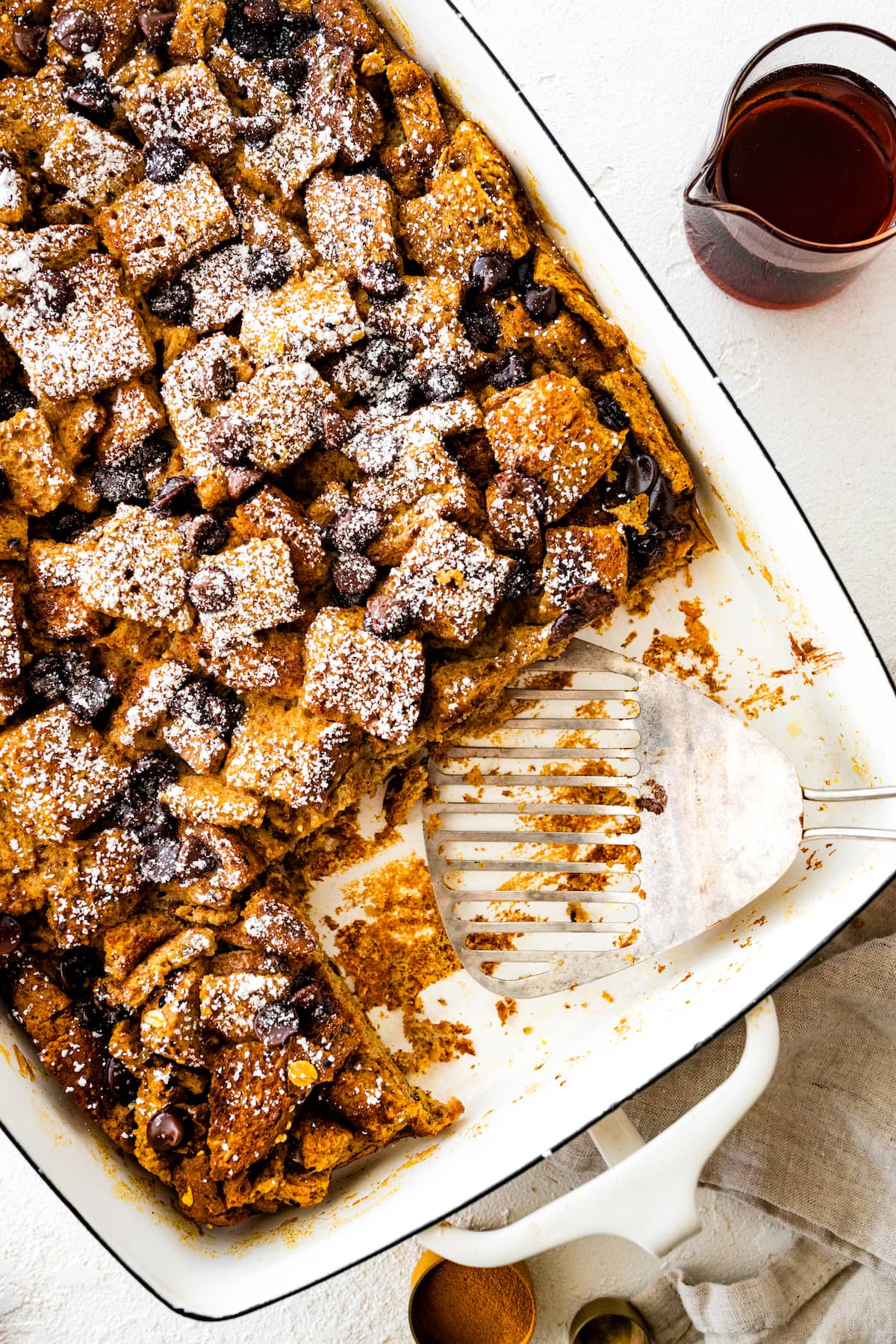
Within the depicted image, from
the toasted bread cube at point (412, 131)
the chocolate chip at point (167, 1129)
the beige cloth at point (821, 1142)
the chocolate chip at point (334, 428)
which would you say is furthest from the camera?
the beige cloth at point (821, 1142)

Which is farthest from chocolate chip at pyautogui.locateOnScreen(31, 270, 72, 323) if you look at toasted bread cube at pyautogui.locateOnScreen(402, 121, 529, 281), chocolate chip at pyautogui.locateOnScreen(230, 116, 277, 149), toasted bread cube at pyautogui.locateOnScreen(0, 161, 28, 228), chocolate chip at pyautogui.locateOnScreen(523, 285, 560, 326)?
chocolate chip at pyautogui.locateOnScreen(523, 285, 560, 326)

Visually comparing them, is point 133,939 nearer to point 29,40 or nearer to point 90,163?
point 90,163

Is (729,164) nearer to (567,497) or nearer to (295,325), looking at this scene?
(567,497)

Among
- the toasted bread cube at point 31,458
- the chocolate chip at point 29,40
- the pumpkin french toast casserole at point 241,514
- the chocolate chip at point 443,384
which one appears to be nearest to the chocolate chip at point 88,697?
the pumpkin french toast casserole at point 241,514

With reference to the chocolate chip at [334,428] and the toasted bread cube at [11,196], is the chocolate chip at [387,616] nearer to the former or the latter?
the chocolate chip at [334,428]

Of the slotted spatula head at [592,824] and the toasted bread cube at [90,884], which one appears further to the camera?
the slotted spatula head at [592,824]

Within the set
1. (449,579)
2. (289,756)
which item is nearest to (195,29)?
(449,579)
